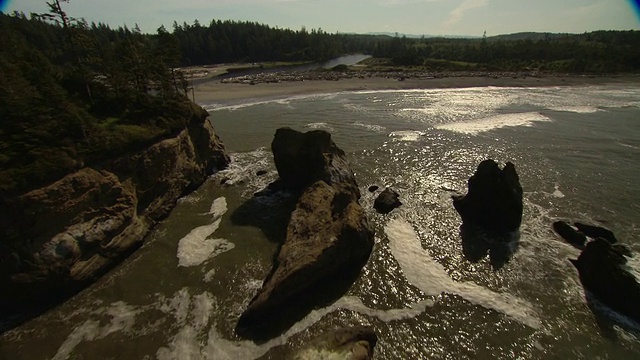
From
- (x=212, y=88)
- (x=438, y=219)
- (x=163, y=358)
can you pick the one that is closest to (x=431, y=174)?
(x=438, y=219)

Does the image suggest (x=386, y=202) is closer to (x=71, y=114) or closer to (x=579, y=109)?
(x=71, y=114)

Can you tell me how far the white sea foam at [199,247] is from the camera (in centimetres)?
2280

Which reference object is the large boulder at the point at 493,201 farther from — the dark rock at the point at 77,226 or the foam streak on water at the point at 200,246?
the dark rock at the point at 77,226

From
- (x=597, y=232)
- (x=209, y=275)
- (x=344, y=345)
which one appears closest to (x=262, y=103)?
(x=209, y=275)

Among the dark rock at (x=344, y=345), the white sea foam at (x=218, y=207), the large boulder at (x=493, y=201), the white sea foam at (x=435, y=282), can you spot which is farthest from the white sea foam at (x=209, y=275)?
the large boulder at (x=493, y=201)

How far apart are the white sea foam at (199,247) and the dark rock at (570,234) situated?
88.5 feet

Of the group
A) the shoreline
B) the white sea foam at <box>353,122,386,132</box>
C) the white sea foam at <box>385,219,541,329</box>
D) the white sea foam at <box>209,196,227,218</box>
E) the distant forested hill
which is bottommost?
the white sea foam at <box>385,219,541,329</box>

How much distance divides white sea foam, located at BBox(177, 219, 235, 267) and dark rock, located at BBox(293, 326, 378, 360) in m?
11.0

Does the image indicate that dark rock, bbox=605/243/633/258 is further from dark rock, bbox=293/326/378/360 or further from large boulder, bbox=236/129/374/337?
dark rock, bbox=293/326/378/360

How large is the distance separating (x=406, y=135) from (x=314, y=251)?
3613 cm

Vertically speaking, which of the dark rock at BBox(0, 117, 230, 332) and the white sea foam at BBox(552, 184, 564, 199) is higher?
the dark rock at BBox(0, 117, 230, 332)

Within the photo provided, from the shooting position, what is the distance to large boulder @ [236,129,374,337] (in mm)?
17484

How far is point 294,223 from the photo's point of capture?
22.0 metres

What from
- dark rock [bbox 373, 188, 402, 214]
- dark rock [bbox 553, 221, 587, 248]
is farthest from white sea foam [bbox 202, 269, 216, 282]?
dark rock [bbox 553, 221, 587, 248]
